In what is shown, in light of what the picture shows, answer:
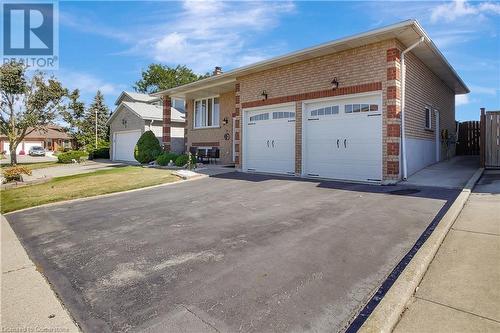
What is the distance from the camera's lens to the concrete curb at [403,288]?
249cm

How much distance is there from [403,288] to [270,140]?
10014 millimetres

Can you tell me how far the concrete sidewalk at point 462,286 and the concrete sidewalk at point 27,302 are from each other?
3.01 metres

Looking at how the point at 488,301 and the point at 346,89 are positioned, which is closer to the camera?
the point at 488,301

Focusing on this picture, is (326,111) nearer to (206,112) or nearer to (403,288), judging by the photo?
(403,288)

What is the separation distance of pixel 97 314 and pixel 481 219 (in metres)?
5.80

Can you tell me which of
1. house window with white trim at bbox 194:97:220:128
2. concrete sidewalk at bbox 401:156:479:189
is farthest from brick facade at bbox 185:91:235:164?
concrete sidewalk at bbox 401:156:479:189

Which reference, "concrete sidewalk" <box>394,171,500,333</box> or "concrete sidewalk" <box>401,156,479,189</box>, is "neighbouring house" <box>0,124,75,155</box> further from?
"concrete sidewalk" <box>394,171,500,333</box>

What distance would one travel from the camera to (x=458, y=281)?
325 centimetres

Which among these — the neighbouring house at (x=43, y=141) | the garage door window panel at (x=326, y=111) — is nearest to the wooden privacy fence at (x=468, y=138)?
the garage door window panel at (x=326, y=111)

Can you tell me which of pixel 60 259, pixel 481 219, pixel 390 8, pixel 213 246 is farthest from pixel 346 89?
pixel 60 259

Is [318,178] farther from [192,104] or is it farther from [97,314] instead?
[192,104]

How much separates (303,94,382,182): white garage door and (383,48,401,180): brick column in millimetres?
268

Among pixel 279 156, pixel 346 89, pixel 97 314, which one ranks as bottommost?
pixel 97 314

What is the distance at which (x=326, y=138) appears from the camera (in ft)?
35.6
